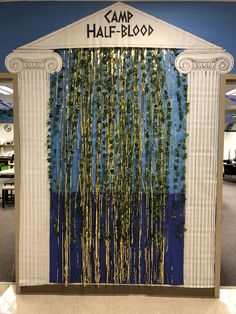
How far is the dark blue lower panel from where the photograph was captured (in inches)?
117

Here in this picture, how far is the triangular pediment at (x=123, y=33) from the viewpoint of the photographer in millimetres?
2807

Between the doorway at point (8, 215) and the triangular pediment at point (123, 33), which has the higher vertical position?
the triangular pediment at point (123, 33)

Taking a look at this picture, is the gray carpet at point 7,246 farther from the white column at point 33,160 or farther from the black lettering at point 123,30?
the black lettering at point 123,30

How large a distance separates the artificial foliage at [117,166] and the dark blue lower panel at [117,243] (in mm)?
10

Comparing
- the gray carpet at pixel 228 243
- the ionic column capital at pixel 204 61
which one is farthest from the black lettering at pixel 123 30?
the gray carpet at pixel 228 243

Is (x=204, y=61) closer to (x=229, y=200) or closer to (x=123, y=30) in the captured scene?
(x=123, y=30)

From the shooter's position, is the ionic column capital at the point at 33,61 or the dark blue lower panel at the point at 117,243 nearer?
the ionic column capital at the point at 33,61

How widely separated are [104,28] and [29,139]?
129 centimetres

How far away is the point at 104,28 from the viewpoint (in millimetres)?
2828

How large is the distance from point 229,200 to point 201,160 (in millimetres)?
5267

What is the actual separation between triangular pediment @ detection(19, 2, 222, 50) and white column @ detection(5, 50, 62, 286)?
0.84ft

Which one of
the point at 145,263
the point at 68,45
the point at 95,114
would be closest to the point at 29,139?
the point at 95,114

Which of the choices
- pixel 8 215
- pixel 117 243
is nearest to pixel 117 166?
pixel 117 243

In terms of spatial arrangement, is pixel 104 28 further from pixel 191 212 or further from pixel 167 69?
pixel 191 212
